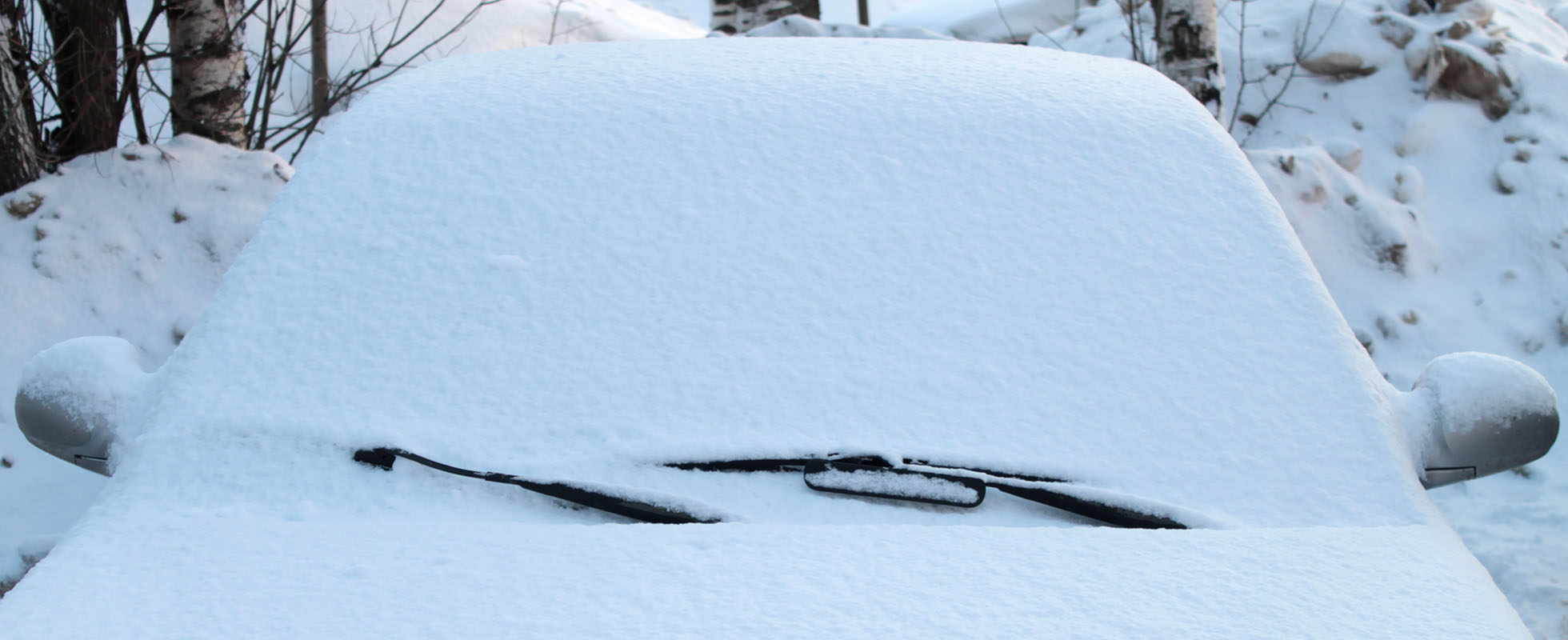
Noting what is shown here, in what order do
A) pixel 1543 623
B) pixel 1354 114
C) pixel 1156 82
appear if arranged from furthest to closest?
pixel 1354 114 < pixel 1543 623 < pixel 1156 82

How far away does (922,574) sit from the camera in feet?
4.22

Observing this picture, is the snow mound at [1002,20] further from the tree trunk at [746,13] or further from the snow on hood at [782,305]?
the snow on hood at [782,305]

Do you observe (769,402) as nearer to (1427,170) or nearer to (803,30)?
(803,30)

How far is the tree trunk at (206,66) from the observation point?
448 centimetres

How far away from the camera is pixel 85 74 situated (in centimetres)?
421

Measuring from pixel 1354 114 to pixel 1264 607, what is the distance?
491 centimetres

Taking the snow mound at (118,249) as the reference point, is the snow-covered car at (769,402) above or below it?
above

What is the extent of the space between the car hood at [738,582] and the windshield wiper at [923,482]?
63 mm

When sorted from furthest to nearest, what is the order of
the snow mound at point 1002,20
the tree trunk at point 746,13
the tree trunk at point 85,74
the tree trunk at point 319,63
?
the snow mound at point 1002,20
the tree trunk at point 746,13
the tree trunk at point 319,63
the tree trunk at point 85,74

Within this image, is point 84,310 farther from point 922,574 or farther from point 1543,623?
point 1543,623

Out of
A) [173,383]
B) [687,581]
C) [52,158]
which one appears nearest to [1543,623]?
[687,581]

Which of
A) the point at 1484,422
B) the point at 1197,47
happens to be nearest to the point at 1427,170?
the point at 1197,47

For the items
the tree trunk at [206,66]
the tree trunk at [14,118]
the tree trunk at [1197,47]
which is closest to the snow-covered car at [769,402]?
the tree trunk at [14,118]

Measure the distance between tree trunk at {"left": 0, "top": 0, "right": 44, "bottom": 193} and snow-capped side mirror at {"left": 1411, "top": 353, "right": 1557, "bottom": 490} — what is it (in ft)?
13.6
